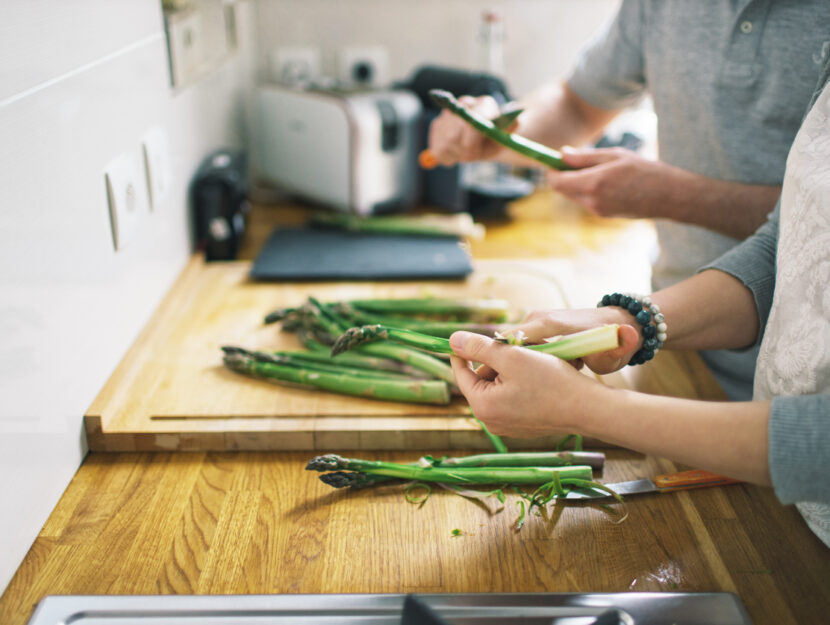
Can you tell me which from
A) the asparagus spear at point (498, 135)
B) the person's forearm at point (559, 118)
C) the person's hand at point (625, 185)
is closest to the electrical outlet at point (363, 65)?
the person's forearm at point (559, 118)

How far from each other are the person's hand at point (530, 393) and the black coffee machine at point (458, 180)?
124cm

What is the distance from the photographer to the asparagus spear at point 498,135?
1308 millimetres

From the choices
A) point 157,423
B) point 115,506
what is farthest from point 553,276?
point 115,506

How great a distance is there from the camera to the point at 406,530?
0.91 meters

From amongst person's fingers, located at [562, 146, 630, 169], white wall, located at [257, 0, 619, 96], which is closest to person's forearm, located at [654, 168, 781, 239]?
person's fingers, located at [562, 146, 630, 169]

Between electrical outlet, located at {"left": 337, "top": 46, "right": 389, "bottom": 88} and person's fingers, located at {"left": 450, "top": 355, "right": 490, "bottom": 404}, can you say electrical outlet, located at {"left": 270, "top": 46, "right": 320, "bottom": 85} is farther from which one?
person's fingers, located at {"left": 450, "top": 355, "right": 490, "bottom": 404}

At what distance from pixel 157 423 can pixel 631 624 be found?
69 cm

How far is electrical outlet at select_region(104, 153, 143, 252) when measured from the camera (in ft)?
3.95

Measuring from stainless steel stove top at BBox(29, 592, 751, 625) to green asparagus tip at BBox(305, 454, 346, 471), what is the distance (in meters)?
0.20

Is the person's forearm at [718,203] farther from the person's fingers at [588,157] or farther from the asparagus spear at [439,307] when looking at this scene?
the asparagus spear at [439,307]

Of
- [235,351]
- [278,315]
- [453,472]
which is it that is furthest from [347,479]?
[278,315]

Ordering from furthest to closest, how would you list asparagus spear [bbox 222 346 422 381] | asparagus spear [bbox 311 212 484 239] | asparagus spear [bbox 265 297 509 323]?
asparagus spear [bbox 311 212 484 239]
asparagus spear [bbox 265 297 509 323]
asparagus spear [bbox 222 346 422 381]

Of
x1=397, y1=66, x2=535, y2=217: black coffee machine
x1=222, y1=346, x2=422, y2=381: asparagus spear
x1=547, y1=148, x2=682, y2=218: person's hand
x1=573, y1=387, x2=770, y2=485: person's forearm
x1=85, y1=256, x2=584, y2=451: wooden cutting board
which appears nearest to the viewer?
x1=573, y1=387, x2=770, y2=485: person's forearm

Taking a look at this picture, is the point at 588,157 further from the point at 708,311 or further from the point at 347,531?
the point at 347,531
